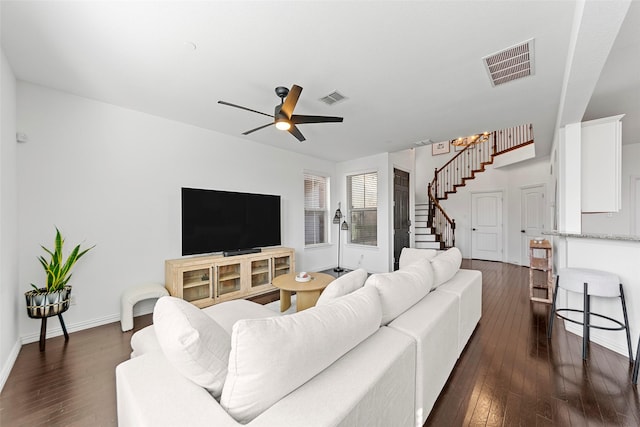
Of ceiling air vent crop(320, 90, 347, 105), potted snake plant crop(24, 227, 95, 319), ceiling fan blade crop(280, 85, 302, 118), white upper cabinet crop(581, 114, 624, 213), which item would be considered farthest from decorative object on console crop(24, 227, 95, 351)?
white upper cabinet crop(581, 114, 624, 213)

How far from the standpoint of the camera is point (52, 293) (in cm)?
242

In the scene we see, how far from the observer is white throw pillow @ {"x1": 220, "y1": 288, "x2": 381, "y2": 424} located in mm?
876

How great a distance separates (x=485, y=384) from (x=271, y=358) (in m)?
1.92

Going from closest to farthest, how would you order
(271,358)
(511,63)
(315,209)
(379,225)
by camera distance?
(271,358)
(511,63)
(379,225)
(315,209)

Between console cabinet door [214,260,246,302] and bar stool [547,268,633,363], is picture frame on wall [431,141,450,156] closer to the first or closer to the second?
bar stool [547,268,633,363]

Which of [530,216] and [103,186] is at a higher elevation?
[103,186]

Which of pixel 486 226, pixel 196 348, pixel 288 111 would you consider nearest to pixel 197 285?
pixel 288 111

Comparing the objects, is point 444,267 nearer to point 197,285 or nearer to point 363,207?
point 197,285

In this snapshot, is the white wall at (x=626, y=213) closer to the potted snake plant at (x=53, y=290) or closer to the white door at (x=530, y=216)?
the white door at (x=530, y=216)

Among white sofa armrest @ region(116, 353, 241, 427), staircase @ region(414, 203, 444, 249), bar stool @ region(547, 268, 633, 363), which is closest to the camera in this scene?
white sofa armrest @ region(116, 353, 241, 427)

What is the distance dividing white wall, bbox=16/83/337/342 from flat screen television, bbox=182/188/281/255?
20 centimetres

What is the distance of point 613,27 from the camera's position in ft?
5.15

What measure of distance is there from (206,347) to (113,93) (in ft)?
10.4

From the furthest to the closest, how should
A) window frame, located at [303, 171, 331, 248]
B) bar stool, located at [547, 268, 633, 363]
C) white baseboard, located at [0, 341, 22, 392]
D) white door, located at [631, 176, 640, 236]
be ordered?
window frame, located at [303, 171, 331, 248], white door, located at [631, 176, 640, 236], bar stool, located at [547, 268, 633, 363], white baseboard, located at [0, 341, 22, 392]
